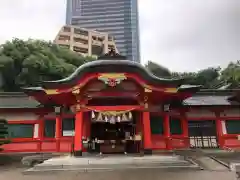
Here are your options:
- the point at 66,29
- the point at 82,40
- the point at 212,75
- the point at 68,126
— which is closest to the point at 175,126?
the point at 68,126

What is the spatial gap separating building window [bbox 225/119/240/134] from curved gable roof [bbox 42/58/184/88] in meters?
5.61

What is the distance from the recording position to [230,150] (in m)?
15.6

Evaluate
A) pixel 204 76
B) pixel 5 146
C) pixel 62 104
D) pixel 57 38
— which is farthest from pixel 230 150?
pixel 57 38

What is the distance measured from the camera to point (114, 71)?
551 inches

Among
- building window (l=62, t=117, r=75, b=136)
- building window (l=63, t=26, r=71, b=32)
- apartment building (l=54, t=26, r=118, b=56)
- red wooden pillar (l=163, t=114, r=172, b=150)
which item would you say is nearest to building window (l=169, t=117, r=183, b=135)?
red wooden pillar (l=163, t=114, r=172, b=150)

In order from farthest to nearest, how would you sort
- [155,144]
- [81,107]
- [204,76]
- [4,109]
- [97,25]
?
1. [97,25]
2. [204,76]
3. [4,109]
4. [155,144]
5. [81,107]

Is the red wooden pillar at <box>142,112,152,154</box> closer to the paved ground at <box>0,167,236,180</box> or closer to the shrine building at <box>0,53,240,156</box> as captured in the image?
the shrine building at <box>0,53,240,156</box>

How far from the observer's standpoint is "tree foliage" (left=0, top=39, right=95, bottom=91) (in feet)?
108

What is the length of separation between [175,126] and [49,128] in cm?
824

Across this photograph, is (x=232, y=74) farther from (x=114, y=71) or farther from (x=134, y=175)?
(x=134, y=175)

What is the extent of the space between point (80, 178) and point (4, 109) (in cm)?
930

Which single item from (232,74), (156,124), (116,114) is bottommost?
(156,124)

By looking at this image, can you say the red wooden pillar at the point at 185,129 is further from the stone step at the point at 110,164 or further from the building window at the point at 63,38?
the building window at the point at 63,38

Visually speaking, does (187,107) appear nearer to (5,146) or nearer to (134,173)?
(134,173)
